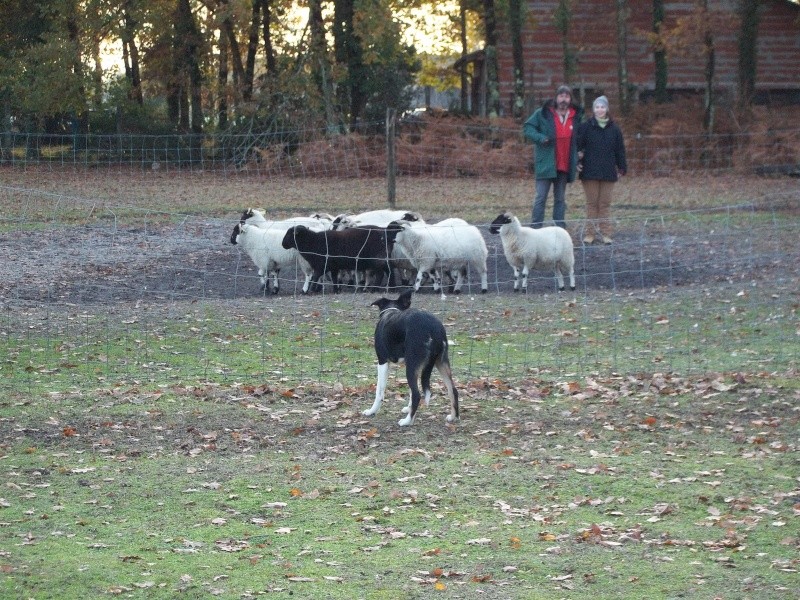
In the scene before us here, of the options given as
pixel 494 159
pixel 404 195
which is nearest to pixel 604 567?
pixel 404 195

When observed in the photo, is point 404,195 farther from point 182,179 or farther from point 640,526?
point 640,526

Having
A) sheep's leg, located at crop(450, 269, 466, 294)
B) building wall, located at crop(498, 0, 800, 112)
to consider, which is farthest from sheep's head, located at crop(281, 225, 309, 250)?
building wall, located at crop(498, 0, 800, 112)

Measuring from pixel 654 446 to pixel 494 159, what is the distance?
17.0 m

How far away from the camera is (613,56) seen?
1383 inches

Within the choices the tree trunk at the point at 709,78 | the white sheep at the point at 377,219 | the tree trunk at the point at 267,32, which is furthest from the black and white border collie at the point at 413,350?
the tree trunk at the point at 267,32

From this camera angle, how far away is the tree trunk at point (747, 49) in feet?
94.7

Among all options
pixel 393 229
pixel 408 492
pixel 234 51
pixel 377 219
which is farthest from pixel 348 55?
pixel 408 492

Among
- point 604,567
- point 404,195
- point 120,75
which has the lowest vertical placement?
point 604,567

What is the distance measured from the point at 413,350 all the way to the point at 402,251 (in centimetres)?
652

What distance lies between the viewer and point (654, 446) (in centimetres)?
788

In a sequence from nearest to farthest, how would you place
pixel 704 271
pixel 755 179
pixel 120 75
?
pixel 704 271 → pixel 755 179 → pixel 120 75

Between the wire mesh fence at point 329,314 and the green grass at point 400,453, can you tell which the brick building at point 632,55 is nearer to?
the wire mesh fence at point 329,314

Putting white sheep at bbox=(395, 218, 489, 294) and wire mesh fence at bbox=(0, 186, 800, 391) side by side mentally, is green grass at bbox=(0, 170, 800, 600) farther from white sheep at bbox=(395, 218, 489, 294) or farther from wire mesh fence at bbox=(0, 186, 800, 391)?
white sheep at bbox=(395, 218, 489, 294)

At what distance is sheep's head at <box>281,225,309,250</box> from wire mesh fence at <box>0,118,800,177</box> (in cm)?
825
